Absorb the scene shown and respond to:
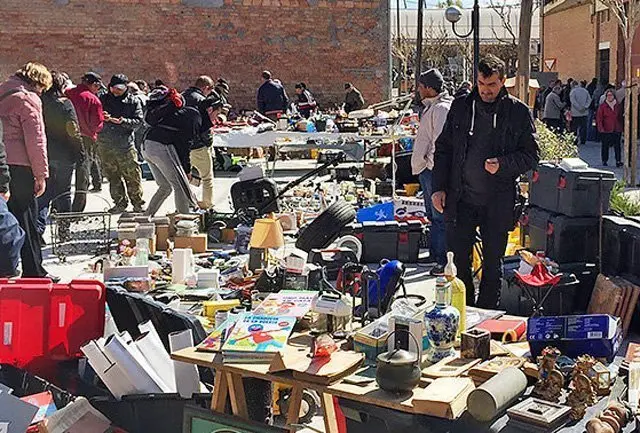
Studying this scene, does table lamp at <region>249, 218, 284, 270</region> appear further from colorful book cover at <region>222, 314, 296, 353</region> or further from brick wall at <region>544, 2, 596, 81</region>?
brick wall at <region>544, 2, 596, 81</region>

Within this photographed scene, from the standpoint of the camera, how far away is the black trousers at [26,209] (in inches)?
261

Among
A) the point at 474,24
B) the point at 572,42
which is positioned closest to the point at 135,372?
the point at 474,24

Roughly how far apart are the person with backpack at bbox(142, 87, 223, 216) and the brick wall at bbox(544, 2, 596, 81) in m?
20.6

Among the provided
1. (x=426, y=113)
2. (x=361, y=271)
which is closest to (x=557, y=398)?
(x=361, y=271)

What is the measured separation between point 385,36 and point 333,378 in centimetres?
1840

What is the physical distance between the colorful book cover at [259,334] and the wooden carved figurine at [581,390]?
3.81 ft

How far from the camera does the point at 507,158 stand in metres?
5.14

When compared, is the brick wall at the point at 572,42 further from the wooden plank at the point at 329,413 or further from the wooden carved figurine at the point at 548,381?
the wooden plank at the point at 329,413

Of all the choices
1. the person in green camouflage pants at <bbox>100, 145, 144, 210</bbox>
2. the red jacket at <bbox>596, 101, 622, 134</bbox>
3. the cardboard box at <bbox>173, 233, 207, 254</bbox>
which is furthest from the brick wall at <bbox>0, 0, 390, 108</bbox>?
the cardboard box at <bbox>173, 233, 207, 254</bbox>

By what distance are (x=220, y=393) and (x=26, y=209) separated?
11.8 ft

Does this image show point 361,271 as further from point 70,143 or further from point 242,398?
point 70,143

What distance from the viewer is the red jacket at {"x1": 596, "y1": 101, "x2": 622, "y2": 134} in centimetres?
1488

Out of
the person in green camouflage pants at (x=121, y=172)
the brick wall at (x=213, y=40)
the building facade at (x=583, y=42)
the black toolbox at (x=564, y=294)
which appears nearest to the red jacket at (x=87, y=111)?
the person in green camouflage pants at (x=121, y=172)

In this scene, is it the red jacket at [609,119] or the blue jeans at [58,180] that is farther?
the red jacket at [609,119]
